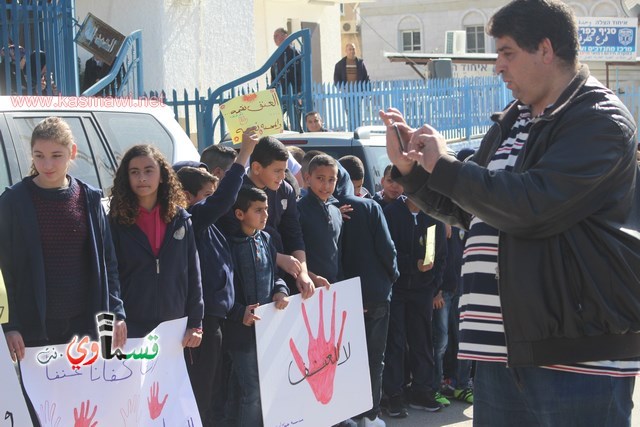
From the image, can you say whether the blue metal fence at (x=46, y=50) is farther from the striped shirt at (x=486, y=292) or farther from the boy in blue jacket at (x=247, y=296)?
the striped shirt at (x=486, y=292)

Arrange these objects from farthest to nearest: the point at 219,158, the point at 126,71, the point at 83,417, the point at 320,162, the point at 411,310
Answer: the point at 126,71 → the point at 411,310 → the point at 219,158 → the point at 320,162 → the point at 83,417

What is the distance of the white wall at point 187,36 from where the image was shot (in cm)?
1545

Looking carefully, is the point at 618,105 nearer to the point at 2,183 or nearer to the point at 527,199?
the point at 527,199

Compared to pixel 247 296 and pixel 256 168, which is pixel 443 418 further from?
pixel 256 168

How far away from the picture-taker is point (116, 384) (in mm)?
4879

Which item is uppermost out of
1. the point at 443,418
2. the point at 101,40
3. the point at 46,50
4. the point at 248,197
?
the point at 101,40

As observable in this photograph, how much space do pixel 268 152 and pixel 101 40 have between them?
A: 18.2 ft

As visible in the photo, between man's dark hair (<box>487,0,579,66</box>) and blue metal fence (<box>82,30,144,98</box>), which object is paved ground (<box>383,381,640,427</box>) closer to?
man's dark hair (<box>487,0,579,66</box>)

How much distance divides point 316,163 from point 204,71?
34.5 feet

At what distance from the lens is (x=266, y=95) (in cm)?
A: 771

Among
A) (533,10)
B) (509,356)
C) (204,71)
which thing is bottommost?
(509,356)

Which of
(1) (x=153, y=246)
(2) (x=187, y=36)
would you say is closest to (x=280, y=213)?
(1) (x=153, y=246)

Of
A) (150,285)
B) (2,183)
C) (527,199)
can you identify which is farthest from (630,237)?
(2,183)

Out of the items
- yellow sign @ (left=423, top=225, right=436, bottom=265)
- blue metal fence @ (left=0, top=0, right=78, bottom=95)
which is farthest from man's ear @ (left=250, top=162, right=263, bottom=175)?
blue metal fence @ (left=0, top=0, right=78, bottom=95)
